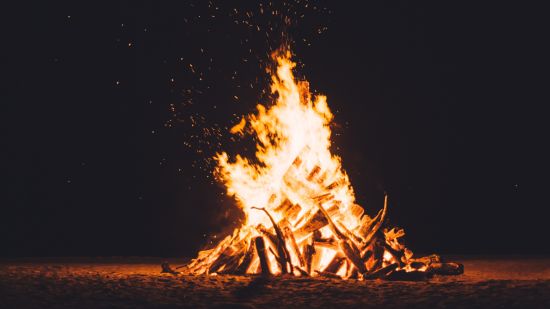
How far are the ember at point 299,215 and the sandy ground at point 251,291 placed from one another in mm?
552

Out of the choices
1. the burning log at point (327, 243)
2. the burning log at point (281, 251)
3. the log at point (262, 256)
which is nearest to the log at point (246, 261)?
the log at point (262, 256)

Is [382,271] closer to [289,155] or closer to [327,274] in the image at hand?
[327,274]

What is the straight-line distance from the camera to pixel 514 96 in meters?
10.1

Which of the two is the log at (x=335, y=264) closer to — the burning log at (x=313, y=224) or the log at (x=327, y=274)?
the log at (x=327, y=274)

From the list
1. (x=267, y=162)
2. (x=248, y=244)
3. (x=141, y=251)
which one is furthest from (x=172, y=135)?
(x=248, y=244)

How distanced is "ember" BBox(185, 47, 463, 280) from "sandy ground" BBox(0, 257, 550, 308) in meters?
0.55

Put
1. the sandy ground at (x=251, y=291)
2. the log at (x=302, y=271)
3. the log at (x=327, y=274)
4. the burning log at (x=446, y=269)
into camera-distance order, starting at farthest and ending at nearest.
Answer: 1. the burning log at (x=446, y=269)
2. the log at (x=302, y=271)
3. the log at (x=327, y=274)
4. the sandy ground at (x=251, y=291)

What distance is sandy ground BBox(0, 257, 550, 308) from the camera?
15.6 feet

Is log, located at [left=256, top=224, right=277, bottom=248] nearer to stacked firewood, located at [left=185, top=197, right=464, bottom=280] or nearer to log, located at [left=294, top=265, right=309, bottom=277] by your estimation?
stacked firewood, located at [left=185, top=197, right=464, bottom=280]

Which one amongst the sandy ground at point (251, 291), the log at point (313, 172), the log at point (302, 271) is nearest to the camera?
the sandy ground at point (251, 291)

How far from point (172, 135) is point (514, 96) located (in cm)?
568

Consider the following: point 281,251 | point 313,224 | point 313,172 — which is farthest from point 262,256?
point 313,172

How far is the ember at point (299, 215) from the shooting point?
6.74 m

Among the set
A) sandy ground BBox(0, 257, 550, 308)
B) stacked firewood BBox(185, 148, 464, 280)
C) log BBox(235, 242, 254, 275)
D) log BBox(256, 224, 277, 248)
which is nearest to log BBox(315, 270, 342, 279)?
stacked firewood BBox(185, 148, 464, 280)
